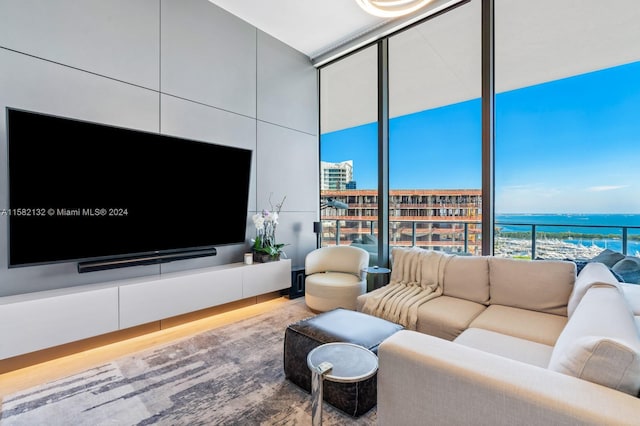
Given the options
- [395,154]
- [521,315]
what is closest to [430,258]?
[521,315]

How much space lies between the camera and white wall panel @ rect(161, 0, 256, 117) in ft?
10.2

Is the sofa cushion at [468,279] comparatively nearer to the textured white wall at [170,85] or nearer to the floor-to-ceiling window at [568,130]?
the floor-to-ceiling window at [568,130]

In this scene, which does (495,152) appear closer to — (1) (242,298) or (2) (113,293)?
(1) (242,298)

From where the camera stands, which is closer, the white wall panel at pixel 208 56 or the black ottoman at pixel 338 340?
the black ottoman at pixel 338 340

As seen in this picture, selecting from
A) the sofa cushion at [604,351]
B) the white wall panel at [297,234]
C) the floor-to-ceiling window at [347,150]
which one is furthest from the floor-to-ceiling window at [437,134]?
the sofa cushion at [604,351]

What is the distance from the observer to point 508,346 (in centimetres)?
170

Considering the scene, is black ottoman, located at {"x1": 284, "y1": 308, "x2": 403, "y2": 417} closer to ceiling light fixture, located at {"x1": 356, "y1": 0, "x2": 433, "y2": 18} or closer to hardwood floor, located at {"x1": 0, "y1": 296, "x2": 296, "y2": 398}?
hardwood floor, located at {"x1": 0, "y1": 296, "x2": 296, "y2": 398}

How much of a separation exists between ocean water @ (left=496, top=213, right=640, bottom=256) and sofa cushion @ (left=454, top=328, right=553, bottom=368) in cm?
161

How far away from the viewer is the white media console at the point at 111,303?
2088mm

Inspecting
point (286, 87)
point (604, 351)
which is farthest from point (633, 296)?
point (286, 87)

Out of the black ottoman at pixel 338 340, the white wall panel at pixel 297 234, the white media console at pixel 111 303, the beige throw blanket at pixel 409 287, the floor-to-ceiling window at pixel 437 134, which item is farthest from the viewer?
the white wall panel at pixel 297 234

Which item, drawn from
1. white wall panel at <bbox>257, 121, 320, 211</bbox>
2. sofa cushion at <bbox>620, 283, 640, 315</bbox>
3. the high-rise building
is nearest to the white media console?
white wall panel at <bbox>257, 121, 320, 211</bbox>

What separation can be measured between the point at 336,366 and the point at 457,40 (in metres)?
3.99

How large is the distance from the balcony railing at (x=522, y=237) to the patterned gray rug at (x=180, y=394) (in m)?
2.35
